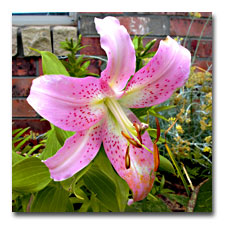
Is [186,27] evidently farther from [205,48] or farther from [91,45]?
[91,45]

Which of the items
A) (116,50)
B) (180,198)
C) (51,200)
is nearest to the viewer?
(116,50)

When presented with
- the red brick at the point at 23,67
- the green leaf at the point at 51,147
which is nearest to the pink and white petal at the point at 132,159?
the green leaf at the point at 51,147

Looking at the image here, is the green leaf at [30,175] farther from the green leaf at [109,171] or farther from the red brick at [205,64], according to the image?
the red brick at [205,64]

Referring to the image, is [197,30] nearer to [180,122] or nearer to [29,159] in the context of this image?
[180,122]

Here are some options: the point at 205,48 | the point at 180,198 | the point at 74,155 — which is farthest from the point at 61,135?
the point at 205,48

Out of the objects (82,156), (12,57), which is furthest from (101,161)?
(12,57)

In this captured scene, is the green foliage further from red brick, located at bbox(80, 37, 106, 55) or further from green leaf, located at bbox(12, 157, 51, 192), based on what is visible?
green leaf, located at bbox(12, 157, 51, 192)
